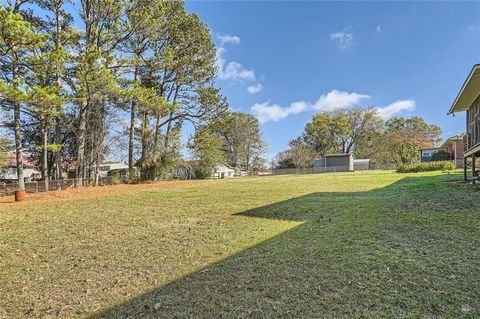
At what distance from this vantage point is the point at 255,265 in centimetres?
351

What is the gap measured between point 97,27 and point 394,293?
725 inches

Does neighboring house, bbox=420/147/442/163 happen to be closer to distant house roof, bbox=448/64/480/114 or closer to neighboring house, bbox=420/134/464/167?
neighboring house, bbox=420/134/464/167

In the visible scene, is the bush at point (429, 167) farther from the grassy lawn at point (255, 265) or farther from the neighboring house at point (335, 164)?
the grassy lawn at point (255, 265)

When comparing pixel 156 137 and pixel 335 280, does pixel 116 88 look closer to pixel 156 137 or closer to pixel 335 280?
pixel 156 137

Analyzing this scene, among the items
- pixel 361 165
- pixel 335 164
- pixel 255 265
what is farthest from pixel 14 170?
pixel 361 165

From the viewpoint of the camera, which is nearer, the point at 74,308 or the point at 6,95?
the point at 74,308

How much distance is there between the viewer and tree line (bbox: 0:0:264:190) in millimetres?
13180

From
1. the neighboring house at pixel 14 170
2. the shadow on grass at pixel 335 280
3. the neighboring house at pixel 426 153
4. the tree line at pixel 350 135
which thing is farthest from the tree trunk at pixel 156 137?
the neighboring house at pixel 426 153

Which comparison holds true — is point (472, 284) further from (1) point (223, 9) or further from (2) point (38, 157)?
(2) point (38, 157)

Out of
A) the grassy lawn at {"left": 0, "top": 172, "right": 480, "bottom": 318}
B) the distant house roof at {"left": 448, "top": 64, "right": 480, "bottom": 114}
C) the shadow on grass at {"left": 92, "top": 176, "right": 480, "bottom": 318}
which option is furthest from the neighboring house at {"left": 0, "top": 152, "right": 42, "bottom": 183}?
the distant house roof at {"left": 448, "top": 64, "right": 480, "bottom": 114}

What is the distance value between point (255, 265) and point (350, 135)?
50406 mm

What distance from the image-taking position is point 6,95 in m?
A: 9.03

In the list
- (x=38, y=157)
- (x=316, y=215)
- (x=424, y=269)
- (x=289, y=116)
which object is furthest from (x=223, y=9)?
(x=289, y=116)

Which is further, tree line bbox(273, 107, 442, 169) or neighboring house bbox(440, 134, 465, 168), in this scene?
tree line bbox(273, 107, 442, 169)
